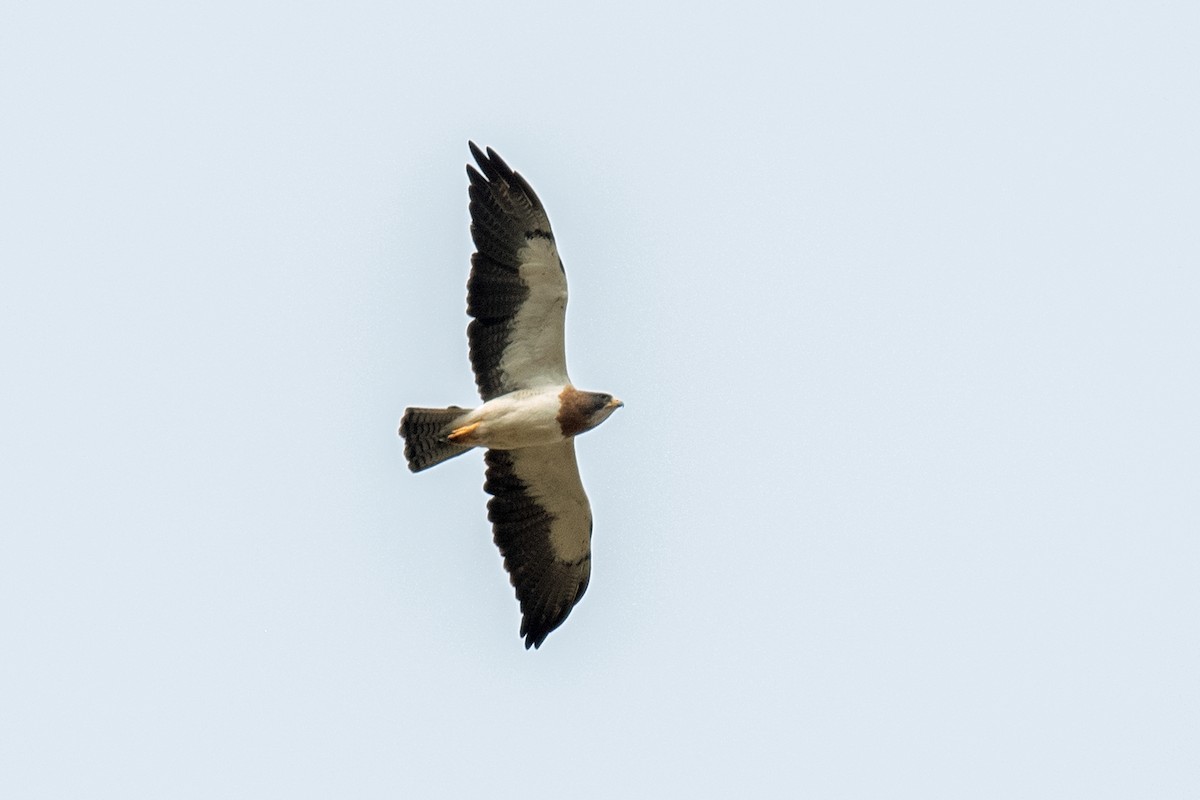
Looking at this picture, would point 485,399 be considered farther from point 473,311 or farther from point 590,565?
point 590,565

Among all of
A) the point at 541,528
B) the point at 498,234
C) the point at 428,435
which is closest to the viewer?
the point at 498,234

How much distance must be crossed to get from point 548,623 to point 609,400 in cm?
240

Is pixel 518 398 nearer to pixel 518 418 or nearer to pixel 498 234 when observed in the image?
pixel 518 418

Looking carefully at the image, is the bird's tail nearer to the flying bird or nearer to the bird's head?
the flying bird

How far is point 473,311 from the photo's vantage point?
647 inches

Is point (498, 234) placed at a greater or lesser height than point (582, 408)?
greater

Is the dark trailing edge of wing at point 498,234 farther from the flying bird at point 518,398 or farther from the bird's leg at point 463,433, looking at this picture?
the bird's leg at point 463,433

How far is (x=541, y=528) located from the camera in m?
17.5

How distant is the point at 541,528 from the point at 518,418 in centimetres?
147

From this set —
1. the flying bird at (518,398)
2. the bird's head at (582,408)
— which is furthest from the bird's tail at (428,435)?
the bird's head at (582,408)

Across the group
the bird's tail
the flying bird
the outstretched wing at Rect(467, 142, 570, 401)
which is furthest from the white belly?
the outstretched wing at Rect(467, 142, 570, 401)

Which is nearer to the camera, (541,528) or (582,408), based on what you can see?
(582,408)

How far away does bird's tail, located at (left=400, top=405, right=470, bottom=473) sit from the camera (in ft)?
54.5

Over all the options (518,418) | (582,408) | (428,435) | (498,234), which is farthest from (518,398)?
(498,234)
